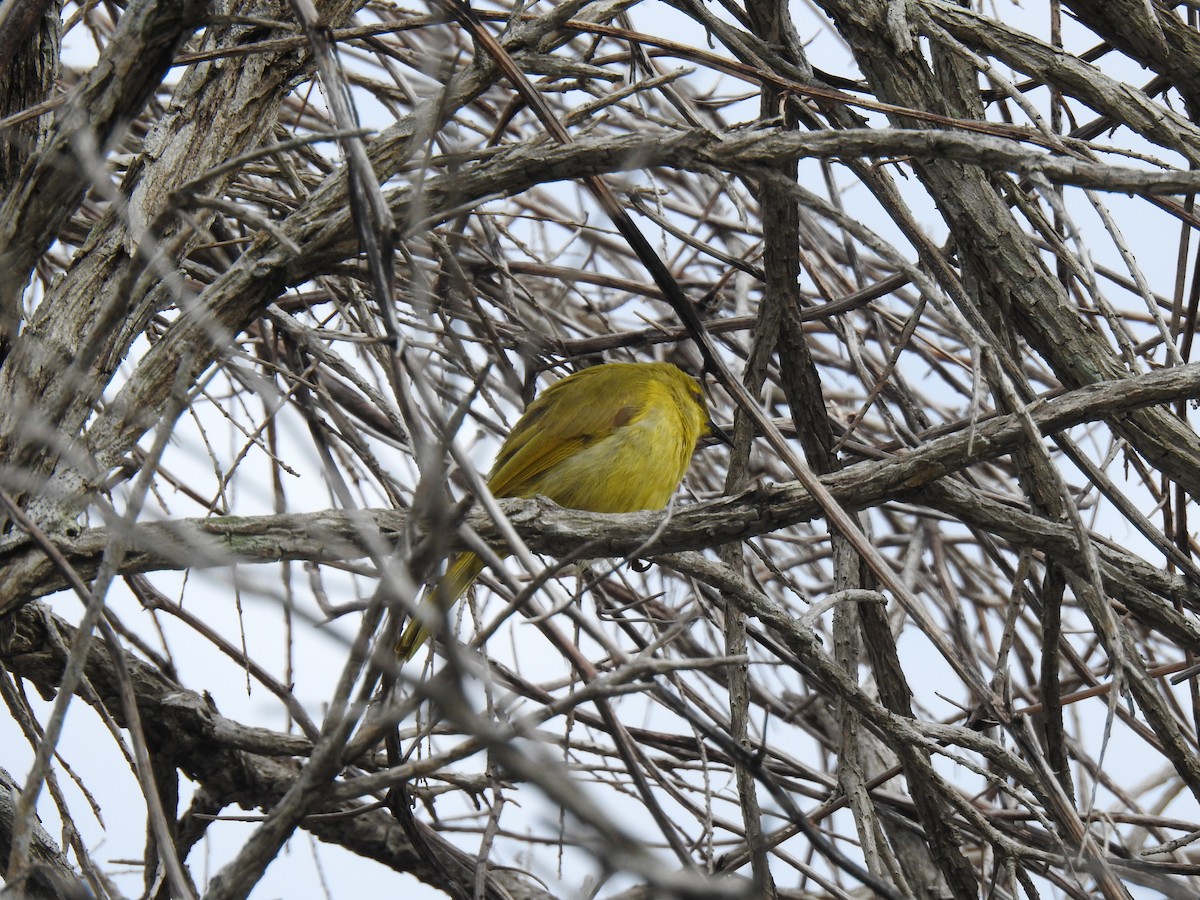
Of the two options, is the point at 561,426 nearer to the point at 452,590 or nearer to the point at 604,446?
the point at 604,446

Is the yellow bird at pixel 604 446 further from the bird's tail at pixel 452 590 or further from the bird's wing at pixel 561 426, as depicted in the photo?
the bird's tail at pixel 452 590

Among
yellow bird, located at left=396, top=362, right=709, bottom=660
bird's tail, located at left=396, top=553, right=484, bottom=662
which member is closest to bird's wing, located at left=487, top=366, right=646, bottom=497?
yellow bird, located at left=396, top=362, right=709, bottom=660

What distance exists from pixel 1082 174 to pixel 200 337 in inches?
69.7

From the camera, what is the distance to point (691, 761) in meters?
3.81

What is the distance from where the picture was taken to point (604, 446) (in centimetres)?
491

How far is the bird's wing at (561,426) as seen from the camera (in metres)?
4.86

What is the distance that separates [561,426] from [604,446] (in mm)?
203

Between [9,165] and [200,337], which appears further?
[9,165]

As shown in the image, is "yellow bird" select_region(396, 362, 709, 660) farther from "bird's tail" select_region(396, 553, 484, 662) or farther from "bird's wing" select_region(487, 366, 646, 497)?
"bird's tail" select_region(396, 553, 484, 662)

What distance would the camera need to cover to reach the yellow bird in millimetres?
4828

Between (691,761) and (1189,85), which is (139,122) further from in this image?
(1189,85)

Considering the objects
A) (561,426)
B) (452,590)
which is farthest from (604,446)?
(452,590)

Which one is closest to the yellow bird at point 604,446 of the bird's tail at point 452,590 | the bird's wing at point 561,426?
the bird's wing at point 561,426

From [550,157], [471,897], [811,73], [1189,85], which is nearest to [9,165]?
[550,157]
